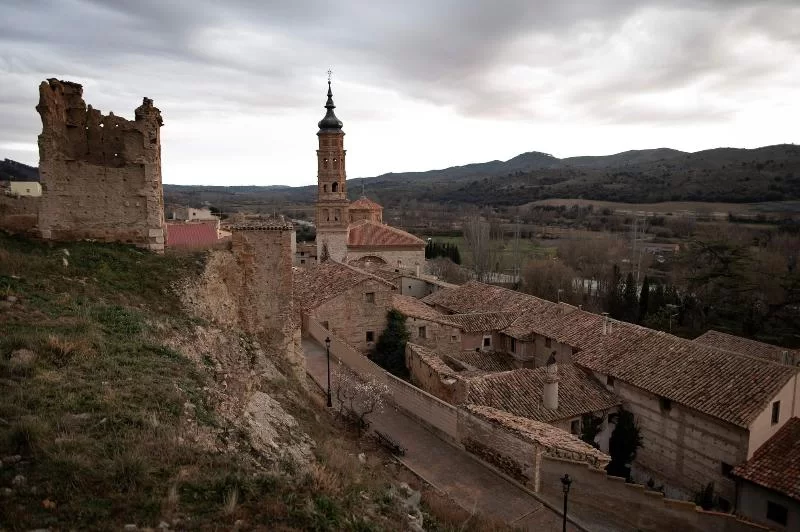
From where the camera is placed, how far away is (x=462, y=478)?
1318 centimetres

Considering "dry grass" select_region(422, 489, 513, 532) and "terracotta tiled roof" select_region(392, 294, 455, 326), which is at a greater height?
"terracotta tiled roof" select_region(392, 294, 455, 326)

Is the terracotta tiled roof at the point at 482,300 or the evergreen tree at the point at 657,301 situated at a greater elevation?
the terracotta tiled roof at the point at 482,300

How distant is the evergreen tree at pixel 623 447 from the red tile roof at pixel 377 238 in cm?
2655

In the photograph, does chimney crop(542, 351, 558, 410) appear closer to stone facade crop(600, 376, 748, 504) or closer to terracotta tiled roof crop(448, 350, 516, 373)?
stone facade crop(600, 376, 748, 504)

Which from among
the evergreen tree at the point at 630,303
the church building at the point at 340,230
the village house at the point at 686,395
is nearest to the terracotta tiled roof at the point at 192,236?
the village house at the point at 686,395

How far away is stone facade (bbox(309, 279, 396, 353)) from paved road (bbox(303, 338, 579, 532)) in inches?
231

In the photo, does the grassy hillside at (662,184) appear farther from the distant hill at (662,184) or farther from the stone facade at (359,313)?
the stone facade at (359,313)

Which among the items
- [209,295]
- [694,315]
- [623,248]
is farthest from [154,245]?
[623,248]

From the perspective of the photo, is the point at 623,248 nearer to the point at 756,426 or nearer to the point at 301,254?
the point at 301,254

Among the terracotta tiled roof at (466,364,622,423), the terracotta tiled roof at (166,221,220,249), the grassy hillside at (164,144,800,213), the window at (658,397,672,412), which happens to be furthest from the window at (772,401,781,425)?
the grassy hillside at (164,144,800,213)

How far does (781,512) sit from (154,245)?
57.2ft

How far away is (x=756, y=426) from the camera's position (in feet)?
45.4

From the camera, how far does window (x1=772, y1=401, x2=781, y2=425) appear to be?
14.4 metres

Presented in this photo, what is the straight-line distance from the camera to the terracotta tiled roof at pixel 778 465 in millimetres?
12766
